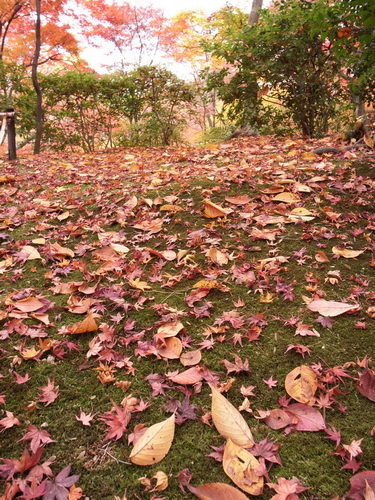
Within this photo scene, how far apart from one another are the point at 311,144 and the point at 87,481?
5.26m

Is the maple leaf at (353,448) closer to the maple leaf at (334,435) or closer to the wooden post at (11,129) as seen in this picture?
the maple leaf at (334,435)

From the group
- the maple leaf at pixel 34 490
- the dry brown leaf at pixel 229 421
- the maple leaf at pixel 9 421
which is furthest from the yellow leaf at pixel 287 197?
the maple leaf at pixel 34 490

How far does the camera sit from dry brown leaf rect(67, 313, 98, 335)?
1.84 meters

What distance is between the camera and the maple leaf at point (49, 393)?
4.95 feet

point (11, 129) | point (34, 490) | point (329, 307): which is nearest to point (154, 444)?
point (34, 490)

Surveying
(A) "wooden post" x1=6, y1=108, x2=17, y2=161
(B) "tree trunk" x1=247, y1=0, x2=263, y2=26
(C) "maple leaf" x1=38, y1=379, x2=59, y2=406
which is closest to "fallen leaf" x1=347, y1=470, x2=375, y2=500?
(C) "maple leaf" x1=38, y1=379, x2=59, y2=406

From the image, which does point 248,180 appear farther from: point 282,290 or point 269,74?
point 269,74

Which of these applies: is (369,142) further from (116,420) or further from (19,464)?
(19,464)

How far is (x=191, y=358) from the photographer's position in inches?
65.9

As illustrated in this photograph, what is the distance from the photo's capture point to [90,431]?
1383mm

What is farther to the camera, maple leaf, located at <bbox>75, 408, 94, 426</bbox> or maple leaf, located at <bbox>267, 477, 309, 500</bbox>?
maple leaf, located at <bbox>75, 408, 94, 426</bbox>

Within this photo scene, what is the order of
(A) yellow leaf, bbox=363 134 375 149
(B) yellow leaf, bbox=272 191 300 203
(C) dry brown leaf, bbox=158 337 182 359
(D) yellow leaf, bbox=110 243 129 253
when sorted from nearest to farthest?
(C) dry brown leaf, bbox=158 337 182 359 → (D) yellow leaf, bbox=110 243 129 253 → (B) yellow leaf, bbox=272 191 300 203 → (A) yellow leaf, bbox=363 134 375 149

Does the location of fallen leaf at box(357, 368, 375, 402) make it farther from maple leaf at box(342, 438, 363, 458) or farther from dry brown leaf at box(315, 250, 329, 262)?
dry brown leaf at box(315, 250, 329, 262)

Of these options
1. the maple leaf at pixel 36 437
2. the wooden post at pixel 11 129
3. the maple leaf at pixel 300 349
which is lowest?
the maple leaf at pixel 36 437
